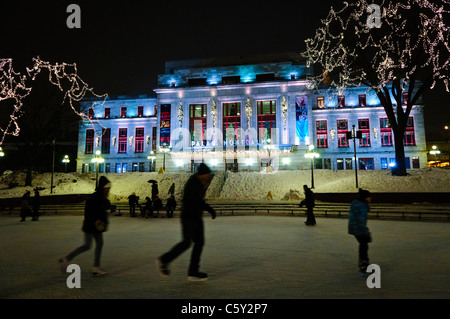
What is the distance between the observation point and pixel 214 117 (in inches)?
1896

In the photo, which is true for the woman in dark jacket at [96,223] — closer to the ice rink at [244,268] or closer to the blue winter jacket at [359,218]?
the ice rink at [244,268]

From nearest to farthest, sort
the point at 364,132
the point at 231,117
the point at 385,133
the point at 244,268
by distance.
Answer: the point at 244,268
the point at 385,133
the point at 364,132
the point at 231,117

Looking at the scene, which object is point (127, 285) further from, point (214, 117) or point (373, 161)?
point (373, 161)

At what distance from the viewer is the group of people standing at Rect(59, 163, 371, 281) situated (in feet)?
15.8

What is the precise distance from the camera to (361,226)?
221 inches

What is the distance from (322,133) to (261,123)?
11.3 metres

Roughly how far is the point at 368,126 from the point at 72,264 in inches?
2017

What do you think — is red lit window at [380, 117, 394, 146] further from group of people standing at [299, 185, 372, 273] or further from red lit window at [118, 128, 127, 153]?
group of people standing at [299, 185, 372, 273]

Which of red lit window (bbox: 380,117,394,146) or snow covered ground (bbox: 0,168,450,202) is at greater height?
red lit window (bbox: 380,117,394,146)

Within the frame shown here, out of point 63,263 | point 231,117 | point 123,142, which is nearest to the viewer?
point 63,263

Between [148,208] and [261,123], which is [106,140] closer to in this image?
[261,123]

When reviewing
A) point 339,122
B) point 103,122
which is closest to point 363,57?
point 339,122

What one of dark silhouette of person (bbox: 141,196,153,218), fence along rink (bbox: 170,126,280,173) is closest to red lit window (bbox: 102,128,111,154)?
fence along rink (bbox: 170,126,280,173)

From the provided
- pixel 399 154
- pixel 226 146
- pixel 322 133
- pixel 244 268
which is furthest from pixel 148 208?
pixel 322 133
